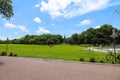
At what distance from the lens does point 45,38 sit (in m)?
151

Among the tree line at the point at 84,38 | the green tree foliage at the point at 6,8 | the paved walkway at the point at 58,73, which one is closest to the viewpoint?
the paved walkway at the point at 58,73

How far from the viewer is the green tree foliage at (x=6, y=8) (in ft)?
70.2

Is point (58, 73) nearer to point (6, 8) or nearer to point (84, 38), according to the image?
point (6, 8)

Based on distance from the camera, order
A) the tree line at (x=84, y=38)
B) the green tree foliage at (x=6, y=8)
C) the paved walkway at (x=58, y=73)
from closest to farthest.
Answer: the paved walkway at (x=58, y=73) → the green tree foliage at (x=6, y=8) → the tree line at (x=84, y=38)

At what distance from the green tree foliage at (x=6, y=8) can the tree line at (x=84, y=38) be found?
2154 inches

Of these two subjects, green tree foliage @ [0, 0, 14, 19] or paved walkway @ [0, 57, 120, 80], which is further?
green tree foliage @ [0, 0, 14, 19]

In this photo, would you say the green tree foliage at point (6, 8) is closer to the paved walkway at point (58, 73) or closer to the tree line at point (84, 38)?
the paved walkway at point (58, 73)

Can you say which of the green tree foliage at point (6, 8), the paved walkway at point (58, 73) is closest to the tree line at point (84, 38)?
the green tree foliage at point (6, 8)

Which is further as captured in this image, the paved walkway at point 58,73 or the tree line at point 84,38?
the tree line at point 84,38

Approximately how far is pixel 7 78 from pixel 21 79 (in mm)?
641

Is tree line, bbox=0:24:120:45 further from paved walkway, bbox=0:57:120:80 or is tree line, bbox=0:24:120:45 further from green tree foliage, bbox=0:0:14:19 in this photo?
paved walkway, bbox=0:57:120:80

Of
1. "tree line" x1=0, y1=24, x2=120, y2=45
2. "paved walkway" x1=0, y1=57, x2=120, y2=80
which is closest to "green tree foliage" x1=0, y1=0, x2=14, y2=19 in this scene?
"paved walkway" x1=0, y1=57, x2=120, y2=80

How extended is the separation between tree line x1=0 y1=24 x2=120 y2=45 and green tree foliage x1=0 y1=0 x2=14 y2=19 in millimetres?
54705

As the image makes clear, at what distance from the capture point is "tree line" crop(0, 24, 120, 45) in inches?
4144
